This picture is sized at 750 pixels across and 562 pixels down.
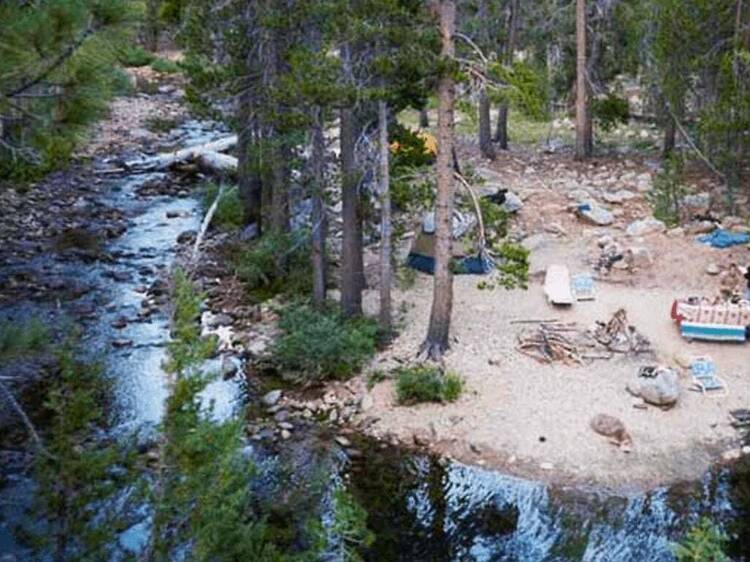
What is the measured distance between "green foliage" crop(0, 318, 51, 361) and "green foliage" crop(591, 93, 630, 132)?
22068 millimetres

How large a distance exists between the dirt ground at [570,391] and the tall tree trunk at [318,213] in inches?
51.9

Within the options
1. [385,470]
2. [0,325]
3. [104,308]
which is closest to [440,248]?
[385,470]

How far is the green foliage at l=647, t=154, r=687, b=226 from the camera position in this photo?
Result: 65.5 feet

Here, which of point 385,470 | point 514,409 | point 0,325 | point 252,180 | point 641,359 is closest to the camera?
point 0,325

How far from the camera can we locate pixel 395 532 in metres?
10.6

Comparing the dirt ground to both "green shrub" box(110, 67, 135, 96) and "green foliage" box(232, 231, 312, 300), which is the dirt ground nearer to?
"green foliage" box(232, 231, 312, 300)

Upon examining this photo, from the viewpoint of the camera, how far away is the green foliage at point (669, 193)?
20.0 meters

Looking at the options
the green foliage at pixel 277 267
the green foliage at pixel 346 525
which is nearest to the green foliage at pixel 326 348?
the green foliage at pixel 277 267

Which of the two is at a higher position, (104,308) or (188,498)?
(188,498)

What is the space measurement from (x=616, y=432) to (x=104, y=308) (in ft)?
32.7

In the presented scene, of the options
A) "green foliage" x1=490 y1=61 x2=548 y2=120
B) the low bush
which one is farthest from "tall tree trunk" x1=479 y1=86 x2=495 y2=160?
"green foliage" x1=490 y1=61 x2=548 y2=120

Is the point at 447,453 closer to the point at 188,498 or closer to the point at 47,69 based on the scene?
the point at 188,498

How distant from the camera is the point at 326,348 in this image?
14.0 m

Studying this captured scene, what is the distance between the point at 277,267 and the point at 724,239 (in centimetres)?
947
